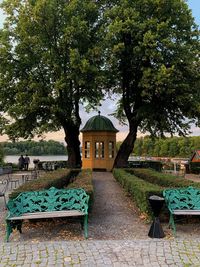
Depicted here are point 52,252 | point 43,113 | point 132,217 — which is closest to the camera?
point 52,252

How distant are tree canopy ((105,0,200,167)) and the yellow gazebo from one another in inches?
77.4

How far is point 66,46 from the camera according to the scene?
22.6m

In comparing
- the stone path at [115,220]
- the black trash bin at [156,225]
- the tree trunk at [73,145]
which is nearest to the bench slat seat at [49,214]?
the stone path at [115,220]

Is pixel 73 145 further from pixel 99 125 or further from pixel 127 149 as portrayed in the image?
pixel 127 149

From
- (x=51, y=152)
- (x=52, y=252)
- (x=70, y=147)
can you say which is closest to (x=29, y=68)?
(x=70, y=147)

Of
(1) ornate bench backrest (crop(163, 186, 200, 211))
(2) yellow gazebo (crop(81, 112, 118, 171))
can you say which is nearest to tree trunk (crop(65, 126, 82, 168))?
(2) yellow gazebo (crop(81, 112, 118, 171))

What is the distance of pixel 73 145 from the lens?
26.6m

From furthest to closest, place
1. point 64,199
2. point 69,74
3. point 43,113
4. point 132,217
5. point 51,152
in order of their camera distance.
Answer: point 51,152 → point 43,113 → point 69,74 → point 132,217 → point 64,199

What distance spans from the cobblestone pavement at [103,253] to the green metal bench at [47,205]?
656 mm

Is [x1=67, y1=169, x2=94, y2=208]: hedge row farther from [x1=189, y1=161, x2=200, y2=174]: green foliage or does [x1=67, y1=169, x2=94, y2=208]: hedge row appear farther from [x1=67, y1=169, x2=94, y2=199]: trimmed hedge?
→ [x1=189, y1=161, x2=200, y2=174]: green foliage

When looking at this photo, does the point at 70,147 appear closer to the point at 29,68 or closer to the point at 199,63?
the point at 29,68

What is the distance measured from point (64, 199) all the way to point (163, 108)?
57.8ft

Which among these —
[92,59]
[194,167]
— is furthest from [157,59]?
[194,167]

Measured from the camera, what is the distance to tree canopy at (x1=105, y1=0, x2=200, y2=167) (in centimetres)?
2075
